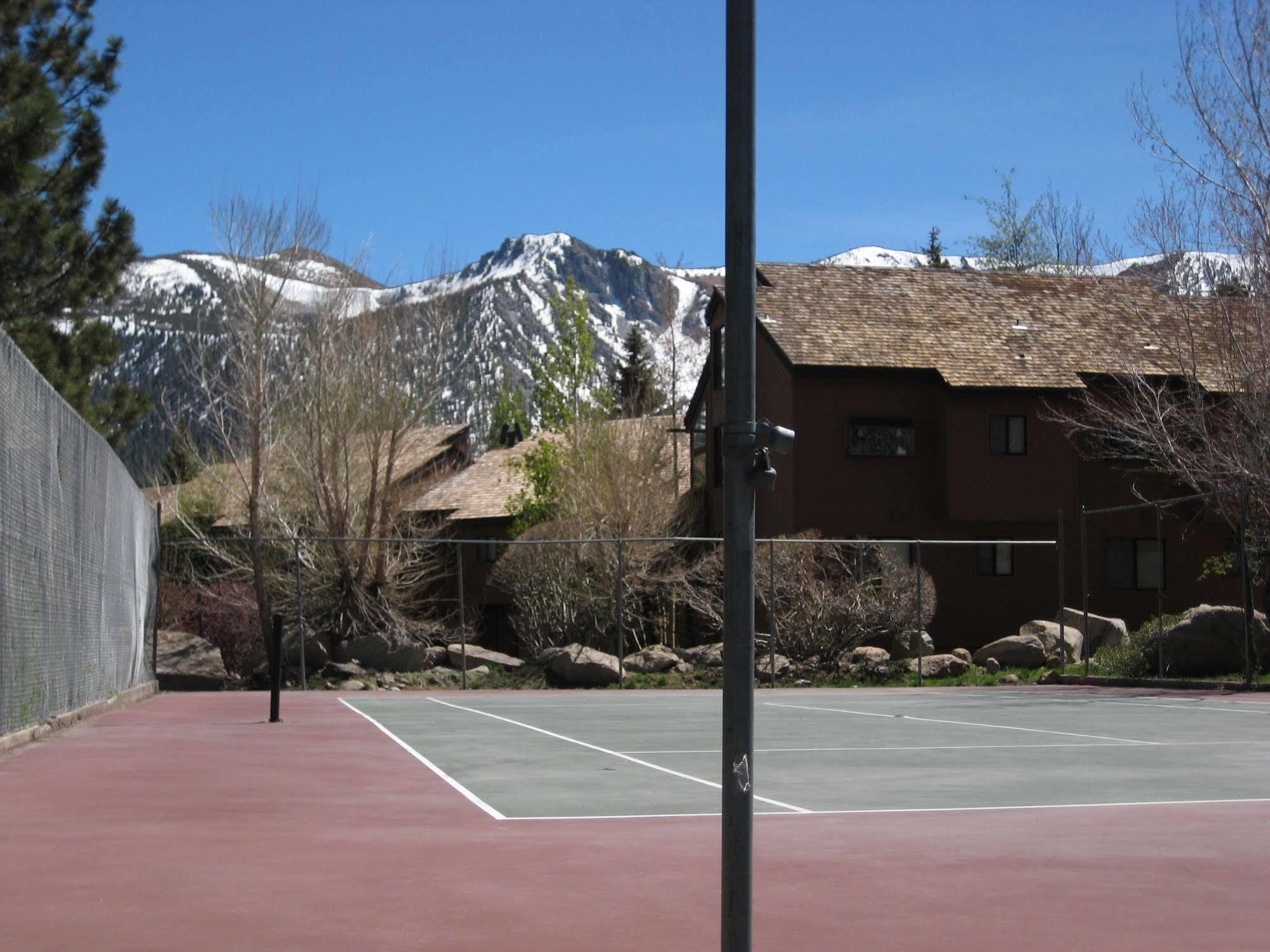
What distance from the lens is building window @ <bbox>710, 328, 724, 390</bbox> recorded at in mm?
42344

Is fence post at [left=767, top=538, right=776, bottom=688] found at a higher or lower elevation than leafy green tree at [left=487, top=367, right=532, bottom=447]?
lower

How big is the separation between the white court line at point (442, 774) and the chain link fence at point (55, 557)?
346 centimetres

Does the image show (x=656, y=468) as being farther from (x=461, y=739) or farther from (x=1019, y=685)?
(x=461, y=739)

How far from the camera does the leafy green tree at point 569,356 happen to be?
5862 cm

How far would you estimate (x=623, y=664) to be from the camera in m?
30.6

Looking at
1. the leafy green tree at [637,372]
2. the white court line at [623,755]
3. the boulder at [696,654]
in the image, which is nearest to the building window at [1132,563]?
the boulder at [696,654]

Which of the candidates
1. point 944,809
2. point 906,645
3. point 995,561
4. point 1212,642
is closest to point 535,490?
point 995,561

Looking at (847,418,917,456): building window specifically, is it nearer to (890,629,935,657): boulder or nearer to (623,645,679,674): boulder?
(890,629,935,657): boulder

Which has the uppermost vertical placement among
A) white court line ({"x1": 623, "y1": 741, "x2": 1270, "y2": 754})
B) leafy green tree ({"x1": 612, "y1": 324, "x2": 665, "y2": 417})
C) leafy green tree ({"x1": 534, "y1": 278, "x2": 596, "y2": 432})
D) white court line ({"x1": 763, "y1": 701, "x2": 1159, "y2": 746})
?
leafy green tree ({"x1": 612, "y1": 324, "x2": 665, "y2": 417})

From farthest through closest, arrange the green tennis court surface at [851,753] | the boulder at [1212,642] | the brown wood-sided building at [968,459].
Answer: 1. the brown wood-sided building at [968,459]
2. the boulder at [1212,642]
3. the green tennis court surface at [851,753]

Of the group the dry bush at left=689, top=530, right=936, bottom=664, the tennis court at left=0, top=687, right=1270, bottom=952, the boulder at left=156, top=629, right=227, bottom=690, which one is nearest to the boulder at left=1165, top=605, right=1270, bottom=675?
the dry bush at left=689, top=530, right=936, bottom=664

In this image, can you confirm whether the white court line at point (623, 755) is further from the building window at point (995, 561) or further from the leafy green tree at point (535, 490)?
the leafy green tree at point (535, 490)

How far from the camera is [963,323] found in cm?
4250

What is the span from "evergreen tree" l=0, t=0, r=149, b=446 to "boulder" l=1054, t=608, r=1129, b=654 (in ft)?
66.0
